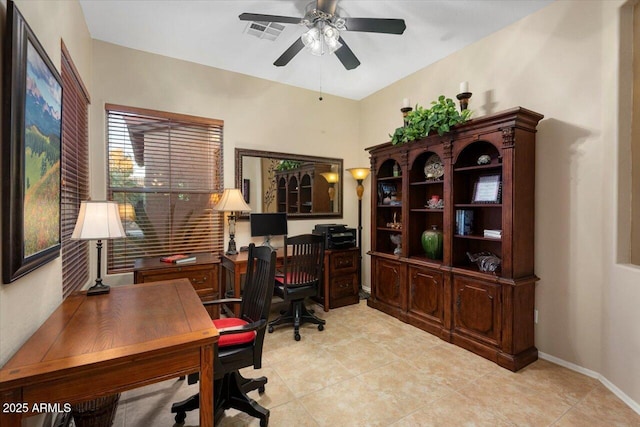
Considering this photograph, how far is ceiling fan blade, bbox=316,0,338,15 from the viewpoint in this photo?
7.02 feet

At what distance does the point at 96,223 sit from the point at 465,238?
3.15 m

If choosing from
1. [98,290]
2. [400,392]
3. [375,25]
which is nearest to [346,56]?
[375,25]

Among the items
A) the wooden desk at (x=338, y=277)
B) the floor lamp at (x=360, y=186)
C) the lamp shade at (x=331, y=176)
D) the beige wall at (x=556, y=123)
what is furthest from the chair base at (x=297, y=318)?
the lamp shade at (x=331, y=176)

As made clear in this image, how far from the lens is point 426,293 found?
10.5ft

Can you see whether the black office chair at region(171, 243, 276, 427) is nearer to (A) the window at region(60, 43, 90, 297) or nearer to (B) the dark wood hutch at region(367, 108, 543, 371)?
(A) the window at region(60, 43, 90, 297)

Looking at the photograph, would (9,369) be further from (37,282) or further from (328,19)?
(328,19)

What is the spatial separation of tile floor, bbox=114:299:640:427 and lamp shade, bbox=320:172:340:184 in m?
2.42

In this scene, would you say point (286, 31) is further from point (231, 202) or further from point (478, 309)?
Answer: point (478, 309)

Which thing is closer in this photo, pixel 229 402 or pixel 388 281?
pixel 229 402

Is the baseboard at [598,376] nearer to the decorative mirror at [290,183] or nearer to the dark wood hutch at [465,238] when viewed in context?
the dark wood hutch at [465,238]

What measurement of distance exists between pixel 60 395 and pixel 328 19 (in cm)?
261

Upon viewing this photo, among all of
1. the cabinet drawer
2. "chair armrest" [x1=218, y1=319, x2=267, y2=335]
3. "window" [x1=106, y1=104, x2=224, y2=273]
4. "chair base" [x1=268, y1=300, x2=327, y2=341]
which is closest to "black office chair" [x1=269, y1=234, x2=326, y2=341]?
"chair base" [x1=268, y1=300, x2=327, y2=341]

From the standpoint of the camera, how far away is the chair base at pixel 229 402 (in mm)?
1811

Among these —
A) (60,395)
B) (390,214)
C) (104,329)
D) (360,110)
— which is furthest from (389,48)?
(60,395)
